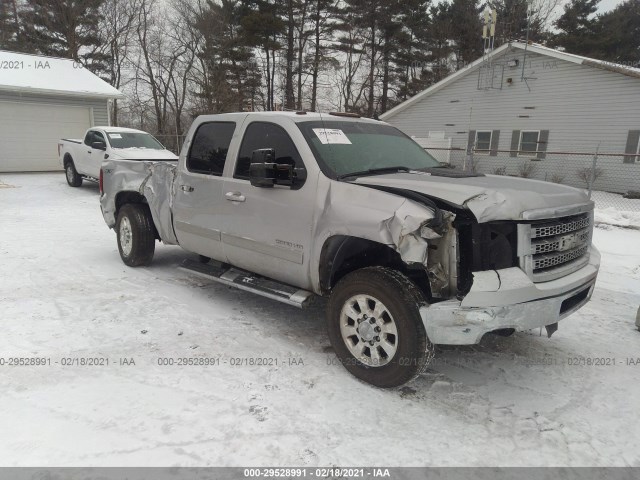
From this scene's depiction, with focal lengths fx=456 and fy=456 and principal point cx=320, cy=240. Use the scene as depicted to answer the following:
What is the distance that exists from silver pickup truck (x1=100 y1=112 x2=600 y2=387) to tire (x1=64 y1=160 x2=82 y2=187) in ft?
36.6

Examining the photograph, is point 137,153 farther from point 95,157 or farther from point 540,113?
point 540,113

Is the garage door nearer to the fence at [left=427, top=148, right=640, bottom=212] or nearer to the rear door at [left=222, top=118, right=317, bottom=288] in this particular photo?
the fence at [left=427, top=148, right=640, bottom=212]

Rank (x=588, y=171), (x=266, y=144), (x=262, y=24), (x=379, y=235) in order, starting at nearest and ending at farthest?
(x=379, y=235) → (x=266, y=144) → (x=588, y=171) → (x=262, y=24)

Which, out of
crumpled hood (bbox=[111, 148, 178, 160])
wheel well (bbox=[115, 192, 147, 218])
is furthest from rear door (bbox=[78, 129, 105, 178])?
wheel well (bbox=[115, 192, 147, 218])

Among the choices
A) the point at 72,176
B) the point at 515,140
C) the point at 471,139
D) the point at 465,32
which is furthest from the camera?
the point at 465,32

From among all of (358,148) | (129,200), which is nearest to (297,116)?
(358,148)

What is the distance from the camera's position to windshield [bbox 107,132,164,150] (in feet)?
42.6

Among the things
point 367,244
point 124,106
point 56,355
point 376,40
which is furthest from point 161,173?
point 124,106

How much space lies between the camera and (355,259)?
3697 mm

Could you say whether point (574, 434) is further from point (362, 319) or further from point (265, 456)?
point (265, 456)

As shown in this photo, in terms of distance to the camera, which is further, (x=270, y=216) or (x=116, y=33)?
(x=116, y=33)

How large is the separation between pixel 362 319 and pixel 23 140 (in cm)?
1933

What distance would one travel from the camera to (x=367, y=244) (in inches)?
135

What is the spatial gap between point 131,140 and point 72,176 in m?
2.72
